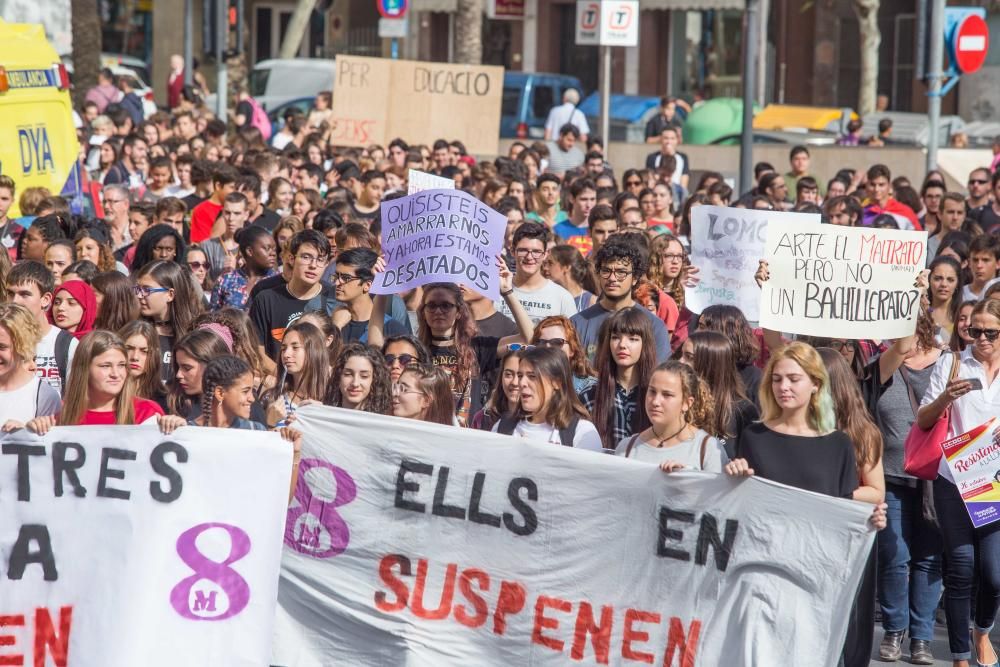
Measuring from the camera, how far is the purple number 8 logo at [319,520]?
6125 mm

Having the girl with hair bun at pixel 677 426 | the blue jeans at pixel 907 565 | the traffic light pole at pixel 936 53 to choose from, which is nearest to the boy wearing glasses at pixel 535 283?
the blue jeans at pixel 907 565

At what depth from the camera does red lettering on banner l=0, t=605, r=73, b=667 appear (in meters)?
5.79

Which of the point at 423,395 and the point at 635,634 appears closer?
the point at 635,634

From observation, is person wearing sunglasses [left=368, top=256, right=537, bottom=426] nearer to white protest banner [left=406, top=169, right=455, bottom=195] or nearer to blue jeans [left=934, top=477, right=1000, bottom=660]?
white protest banner [left=406, top=169, right=455, bottom=195]

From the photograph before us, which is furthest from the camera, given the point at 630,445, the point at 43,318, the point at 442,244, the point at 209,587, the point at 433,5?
the point at 433,5

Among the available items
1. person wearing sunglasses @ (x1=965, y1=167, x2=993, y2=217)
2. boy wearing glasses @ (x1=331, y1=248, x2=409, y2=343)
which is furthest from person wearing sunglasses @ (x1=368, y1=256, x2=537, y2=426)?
person wearing sunglasses @ (x1=965, y1=167, x2=993, y2=217)

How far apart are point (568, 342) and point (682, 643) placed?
1956 millimetres

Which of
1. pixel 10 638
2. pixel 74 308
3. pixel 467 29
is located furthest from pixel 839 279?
pixel 467 29

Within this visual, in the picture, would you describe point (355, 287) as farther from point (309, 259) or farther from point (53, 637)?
point (53, 637)

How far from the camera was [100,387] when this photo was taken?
6227mm

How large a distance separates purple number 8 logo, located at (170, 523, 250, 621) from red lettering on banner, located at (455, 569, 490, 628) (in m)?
0.74

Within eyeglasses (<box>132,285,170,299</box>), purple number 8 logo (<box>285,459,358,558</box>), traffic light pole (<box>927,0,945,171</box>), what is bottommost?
purple number 8 logo (<box>285,459,358,558</box>)

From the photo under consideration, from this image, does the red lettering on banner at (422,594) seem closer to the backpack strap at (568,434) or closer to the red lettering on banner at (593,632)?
the red lettering on banner at (593,632)

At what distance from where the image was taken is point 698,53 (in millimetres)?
37812
